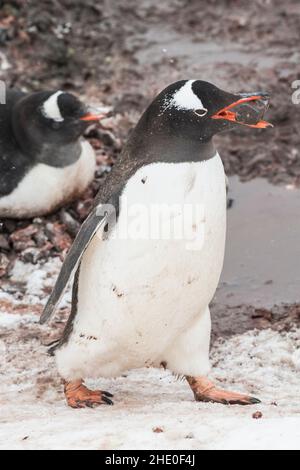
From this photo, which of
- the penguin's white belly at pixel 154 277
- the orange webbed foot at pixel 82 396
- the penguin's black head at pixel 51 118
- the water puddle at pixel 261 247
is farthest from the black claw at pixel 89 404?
the penguin's black head at pixel 51 118

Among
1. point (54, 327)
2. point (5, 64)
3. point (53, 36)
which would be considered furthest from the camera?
point (53, 36)

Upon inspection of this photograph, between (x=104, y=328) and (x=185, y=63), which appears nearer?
(x=104, y=328)

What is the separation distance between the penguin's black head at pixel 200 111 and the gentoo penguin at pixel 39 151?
2100mm

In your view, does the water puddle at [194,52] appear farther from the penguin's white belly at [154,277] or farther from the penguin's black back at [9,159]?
the penguin's white belly at [154,277]

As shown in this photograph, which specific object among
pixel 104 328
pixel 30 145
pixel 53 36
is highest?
pixel 104 328

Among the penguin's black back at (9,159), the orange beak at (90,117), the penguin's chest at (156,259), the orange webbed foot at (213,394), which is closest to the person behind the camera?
the penguin's chest at (156,259)

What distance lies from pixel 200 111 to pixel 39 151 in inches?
89.4

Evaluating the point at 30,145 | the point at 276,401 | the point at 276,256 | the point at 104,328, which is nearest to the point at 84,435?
the point at 104,328

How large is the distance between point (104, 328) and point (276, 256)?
1819 millimetres

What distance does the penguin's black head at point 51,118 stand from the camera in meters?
5.64

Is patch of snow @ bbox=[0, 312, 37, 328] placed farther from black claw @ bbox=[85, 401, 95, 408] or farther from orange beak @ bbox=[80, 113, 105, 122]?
orange beak @ bbox=[80, 113, 105, 122]

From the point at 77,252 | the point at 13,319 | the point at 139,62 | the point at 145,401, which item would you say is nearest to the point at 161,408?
the point at 145,401

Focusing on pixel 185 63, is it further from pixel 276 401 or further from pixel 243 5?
pixel 276 401
